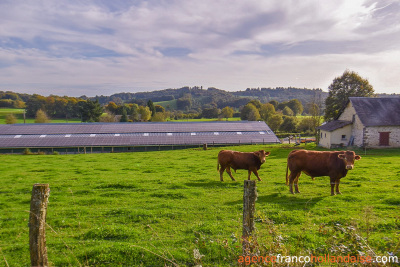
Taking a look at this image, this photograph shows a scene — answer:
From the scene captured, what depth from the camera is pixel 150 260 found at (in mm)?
5520

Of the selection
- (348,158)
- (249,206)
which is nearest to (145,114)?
(348,158)

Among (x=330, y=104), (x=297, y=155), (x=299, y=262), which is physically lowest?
(x=299, y=262)

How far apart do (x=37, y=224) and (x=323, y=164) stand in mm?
10018

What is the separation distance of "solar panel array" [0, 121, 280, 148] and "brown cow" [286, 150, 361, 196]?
97.8ft

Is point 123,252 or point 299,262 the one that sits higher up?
point 299,262

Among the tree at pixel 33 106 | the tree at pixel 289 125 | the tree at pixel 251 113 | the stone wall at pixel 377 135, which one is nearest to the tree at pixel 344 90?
the stone wall at pixel 377 135

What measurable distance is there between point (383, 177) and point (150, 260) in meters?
12.8

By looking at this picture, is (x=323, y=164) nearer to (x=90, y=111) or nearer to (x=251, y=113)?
(x=251, y=113)

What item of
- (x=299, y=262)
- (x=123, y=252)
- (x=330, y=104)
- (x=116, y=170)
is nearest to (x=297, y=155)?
(x=299, y=262)

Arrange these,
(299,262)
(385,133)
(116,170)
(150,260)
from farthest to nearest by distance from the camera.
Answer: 1. (385,133)
2. (116,170)
3. (150,260)
4. (299,262)

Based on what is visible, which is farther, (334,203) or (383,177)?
(383,177)

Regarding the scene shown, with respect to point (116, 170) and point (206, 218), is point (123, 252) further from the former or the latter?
point (116, 170)

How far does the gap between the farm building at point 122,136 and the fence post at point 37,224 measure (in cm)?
3293

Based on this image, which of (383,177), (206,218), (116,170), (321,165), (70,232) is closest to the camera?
(70,232)
